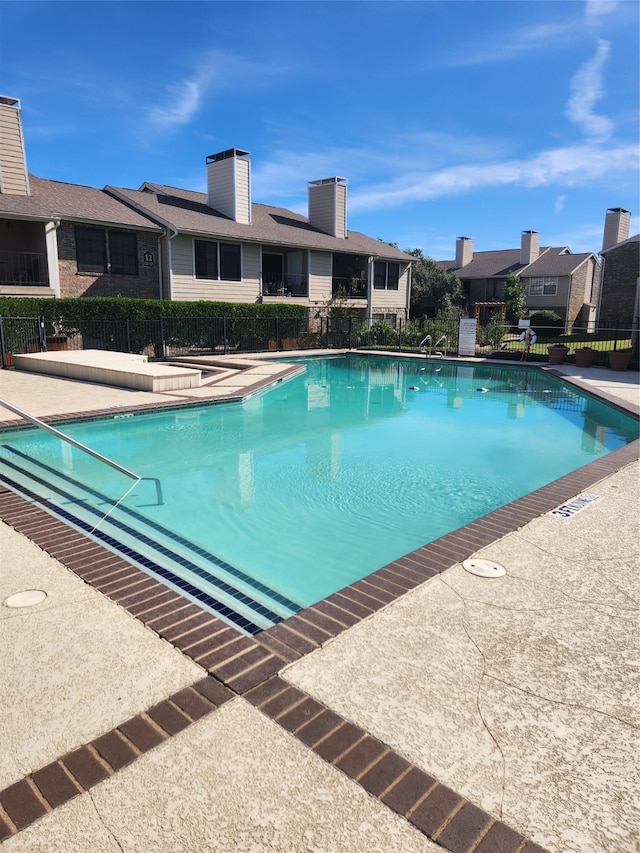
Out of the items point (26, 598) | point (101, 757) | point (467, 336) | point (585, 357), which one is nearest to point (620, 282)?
point (467, 336)

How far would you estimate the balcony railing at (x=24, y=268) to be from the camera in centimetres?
1862

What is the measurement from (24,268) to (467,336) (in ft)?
55.0

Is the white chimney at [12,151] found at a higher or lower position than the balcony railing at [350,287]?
higher

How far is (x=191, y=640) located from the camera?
2877mm

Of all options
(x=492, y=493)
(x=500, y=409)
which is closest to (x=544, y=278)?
(x=500, y=409)

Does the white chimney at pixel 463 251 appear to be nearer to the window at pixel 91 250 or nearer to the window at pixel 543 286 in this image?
the window at pixel 543 286

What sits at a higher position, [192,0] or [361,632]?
[192,0]

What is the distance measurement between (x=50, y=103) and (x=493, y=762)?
1979 centimetres

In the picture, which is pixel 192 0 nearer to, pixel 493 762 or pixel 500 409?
pixel 500 409

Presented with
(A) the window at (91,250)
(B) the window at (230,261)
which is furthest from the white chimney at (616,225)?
(A) the window at (91,250)

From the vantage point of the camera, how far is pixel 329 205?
29.2 m

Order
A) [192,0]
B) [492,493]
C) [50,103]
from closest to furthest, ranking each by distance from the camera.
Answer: [492,493], [192,0], [50,103]

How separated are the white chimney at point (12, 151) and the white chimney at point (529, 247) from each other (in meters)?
34.9

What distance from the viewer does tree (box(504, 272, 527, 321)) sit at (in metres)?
38.5
